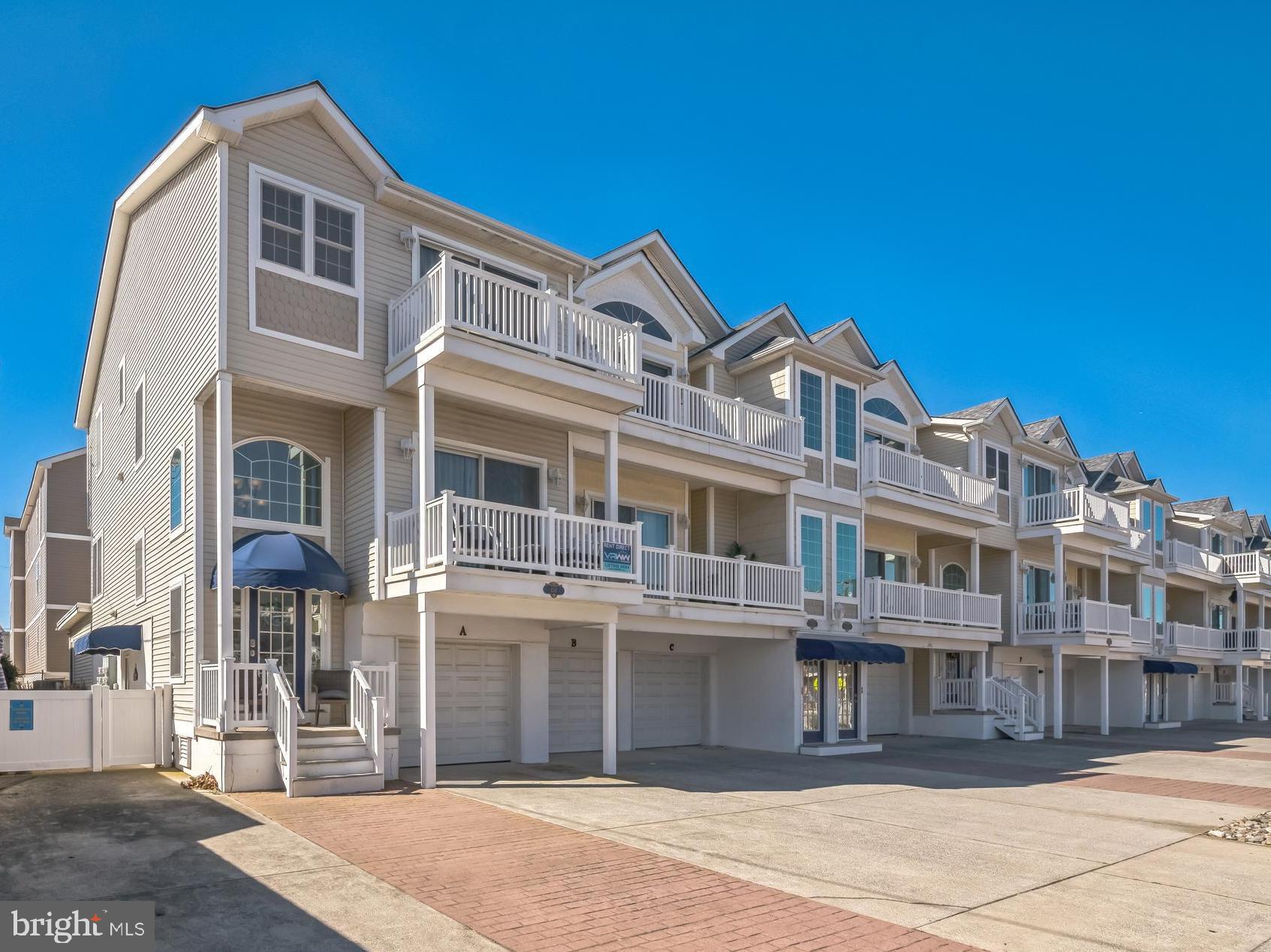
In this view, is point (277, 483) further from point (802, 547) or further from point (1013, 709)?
point (1013, 709)

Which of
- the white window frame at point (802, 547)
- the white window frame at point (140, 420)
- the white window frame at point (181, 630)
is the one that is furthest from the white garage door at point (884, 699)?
the white window frame at point (140, 420)

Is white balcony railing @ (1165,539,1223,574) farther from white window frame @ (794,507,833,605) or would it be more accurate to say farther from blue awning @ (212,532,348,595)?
blue awning @ (212,532,348,595)

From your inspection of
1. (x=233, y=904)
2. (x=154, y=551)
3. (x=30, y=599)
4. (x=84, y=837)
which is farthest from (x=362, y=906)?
(x=30, y=599)

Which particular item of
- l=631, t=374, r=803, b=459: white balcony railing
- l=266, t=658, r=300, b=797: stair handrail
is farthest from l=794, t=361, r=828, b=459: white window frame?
l=266, t=658, r=300, b=797: stair handrail

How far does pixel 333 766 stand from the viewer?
12773mm

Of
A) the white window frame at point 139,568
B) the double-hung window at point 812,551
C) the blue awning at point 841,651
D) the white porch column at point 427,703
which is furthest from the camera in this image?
the double-hung window at point 812,551

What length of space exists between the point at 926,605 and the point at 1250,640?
26203 mm

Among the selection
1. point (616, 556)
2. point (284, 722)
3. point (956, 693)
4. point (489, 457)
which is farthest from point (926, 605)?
point (284, 722)

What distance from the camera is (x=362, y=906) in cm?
740

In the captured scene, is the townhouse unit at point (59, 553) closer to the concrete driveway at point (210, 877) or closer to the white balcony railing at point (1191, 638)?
the concrete driveway at point (210, 877)

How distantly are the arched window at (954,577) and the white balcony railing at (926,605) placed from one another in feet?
8.90

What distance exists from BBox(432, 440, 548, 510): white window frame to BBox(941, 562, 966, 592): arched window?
15959 mm

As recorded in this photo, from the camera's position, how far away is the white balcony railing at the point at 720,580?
59.6 feet

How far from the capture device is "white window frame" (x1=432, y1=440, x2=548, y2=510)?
16.5 m
